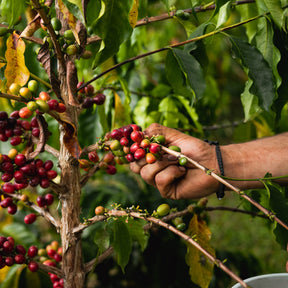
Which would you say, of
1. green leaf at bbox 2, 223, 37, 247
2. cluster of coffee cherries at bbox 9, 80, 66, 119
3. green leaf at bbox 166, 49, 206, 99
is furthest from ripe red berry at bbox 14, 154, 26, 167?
green leaf at bbox 2, 223, 37, 247

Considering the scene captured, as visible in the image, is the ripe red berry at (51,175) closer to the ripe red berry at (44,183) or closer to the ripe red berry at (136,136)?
the ripe red berry at (44,183)

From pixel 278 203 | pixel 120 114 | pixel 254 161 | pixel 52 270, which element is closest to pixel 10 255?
pixel 52 270

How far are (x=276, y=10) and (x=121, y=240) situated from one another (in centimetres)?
86

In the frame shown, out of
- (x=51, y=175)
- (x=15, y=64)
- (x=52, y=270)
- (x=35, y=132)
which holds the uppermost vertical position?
(x=15, y=64)

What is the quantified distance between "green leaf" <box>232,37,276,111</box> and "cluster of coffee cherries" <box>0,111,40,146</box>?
66cm

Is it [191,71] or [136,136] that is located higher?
[191,71]

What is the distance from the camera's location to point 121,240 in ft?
3.51

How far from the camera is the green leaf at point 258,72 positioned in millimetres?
1005

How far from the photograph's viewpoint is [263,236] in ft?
13.3

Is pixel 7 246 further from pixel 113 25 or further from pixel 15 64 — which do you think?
pixel 113 25

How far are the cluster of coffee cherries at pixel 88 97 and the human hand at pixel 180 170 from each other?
20 cm

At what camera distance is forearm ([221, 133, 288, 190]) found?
1316 mm

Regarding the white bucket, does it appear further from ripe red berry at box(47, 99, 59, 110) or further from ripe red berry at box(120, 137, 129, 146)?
ripe red berry at box(47, 99, 59, 110)

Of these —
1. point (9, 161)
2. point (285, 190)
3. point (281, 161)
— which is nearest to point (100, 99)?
point (9, 161)
